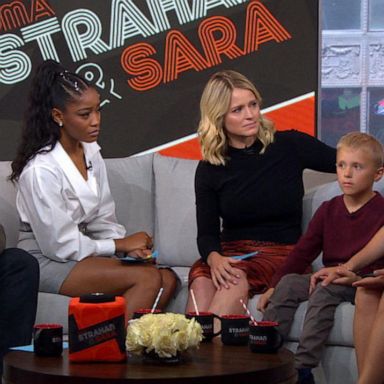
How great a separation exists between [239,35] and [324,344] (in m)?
2.05

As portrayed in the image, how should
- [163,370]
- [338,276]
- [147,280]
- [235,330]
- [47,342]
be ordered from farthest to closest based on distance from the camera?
[147,280] → [338,276] → [235,330] → [47,342] → [163,370]

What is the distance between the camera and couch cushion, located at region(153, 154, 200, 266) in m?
4.15

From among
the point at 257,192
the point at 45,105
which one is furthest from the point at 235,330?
the point at 45,105

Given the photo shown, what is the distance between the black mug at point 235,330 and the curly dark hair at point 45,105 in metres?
1.37

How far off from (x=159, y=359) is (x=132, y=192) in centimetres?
190

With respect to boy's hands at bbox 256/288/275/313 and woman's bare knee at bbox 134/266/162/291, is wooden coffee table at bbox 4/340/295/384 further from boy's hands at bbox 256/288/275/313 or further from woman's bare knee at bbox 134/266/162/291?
woman's bare knee at bbox 134/266/162/291

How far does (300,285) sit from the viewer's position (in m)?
3.40

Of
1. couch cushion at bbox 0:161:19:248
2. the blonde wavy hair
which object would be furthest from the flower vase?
couch cushion at bbox 0:161:19:248

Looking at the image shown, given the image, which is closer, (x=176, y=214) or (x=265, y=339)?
(x=265, y=339)

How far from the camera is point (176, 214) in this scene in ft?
13.8

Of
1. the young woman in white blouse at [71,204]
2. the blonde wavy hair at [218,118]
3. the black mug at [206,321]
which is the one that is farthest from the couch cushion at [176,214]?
the black mug at [206,321]

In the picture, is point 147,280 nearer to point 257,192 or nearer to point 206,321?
A: point 257,192

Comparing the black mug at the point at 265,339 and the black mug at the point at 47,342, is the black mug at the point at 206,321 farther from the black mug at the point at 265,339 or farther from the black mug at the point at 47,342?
the black mug at the point at 47,342

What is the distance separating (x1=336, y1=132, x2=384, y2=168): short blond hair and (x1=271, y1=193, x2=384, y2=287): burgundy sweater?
0.14 m
